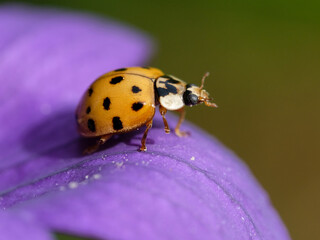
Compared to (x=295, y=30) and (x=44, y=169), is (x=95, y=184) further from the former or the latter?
(x=295, y=30)

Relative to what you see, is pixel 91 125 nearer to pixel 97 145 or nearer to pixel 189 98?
pixel 97 145

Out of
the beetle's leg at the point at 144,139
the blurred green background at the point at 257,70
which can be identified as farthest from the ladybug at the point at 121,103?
the blurred green background at the point at 257,70

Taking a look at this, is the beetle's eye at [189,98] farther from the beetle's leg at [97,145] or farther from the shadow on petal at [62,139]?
the beetle's leg at [97,145]

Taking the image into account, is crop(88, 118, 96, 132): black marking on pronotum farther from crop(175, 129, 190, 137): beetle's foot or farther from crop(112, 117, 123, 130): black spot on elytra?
crop(175, 129, 190, 137): beetle's foot

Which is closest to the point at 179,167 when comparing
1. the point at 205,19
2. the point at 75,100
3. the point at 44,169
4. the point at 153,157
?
the point at 153,157

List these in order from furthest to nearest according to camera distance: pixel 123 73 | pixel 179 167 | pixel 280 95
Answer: pixel 280 95 → pixel 123 73 → pixel 179 167


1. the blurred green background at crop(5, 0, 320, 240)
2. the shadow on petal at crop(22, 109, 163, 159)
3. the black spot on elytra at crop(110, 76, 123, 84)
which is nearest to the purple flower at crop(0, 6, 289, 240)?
the shadow on petal at crop(22, 109, 163, 159)

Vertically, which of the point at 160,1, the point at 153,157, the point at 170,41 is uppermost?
the point at 153,157
